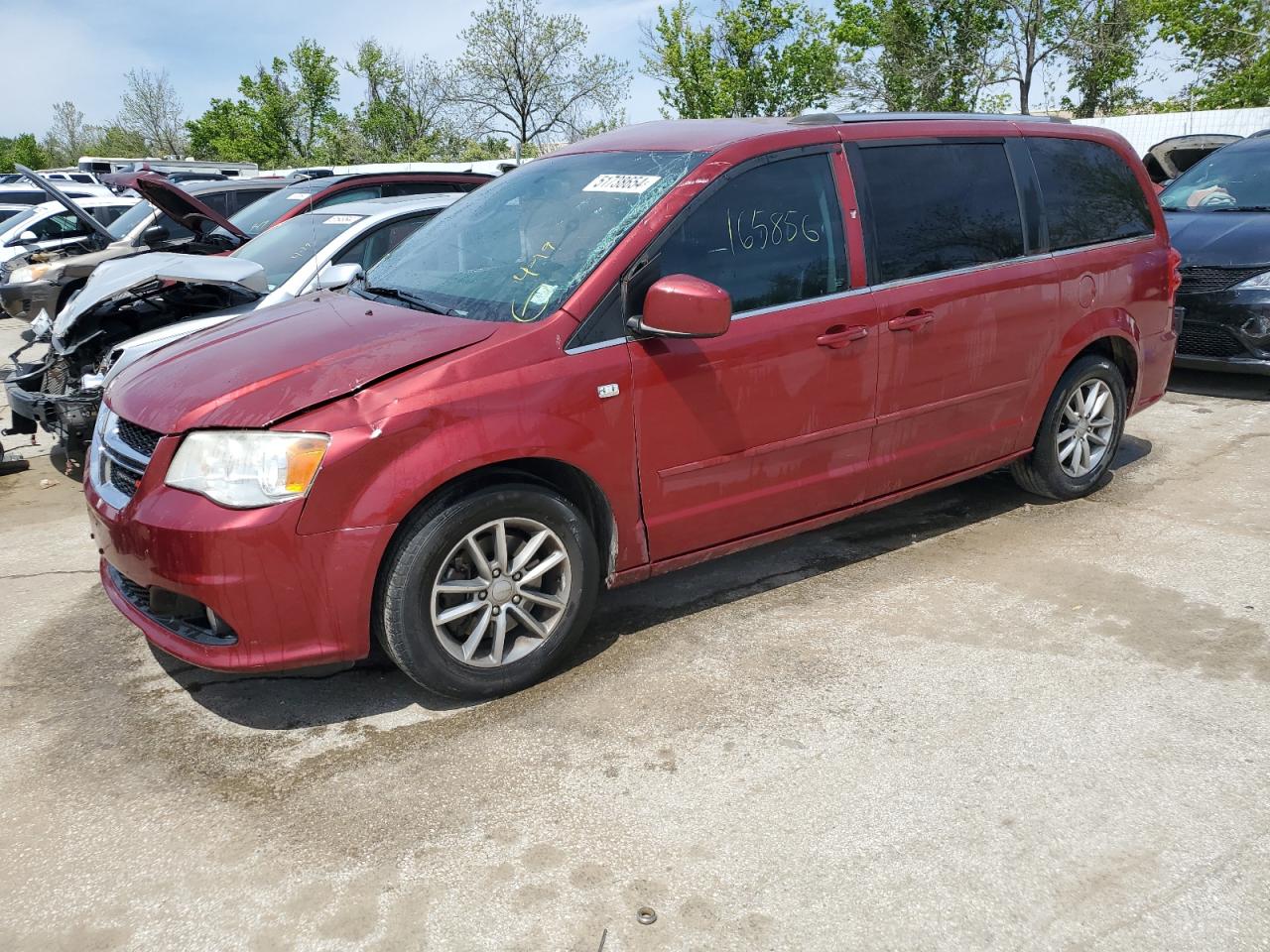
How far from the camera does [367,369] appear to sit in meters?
3.17

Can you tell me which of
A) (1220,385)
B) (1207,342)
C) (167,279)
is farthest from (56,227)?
(1220,385)

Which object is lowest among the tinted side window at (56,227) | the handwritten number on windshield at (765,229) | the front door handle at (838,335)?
the front door handle at (838,335)

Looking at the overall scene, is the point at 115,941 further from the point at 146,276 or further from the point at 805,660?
the point at 146,276

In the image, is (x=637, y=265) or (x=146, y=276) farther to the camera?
(x=146, y=276)

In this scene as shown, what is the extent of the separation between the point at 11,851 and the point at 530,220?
2643 mm

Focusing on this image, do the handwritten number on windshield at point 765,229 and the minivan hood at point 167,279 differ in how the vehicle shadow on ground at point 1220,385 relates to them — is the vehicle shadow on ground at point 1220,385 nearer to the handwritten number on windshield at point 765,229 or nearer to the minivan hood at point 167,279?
the handwritten number on windshield at point 765,229

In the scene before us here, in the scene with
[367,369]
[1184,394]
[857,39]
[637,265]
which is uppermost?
[857,39]

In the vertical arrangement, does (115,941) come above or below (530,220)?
below

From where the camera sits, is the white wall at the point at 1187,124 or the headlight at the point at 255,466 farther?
the white wall at the point at 1187,124

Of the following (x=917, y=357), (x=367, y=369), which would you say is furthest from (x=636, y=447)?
(x=917, y=357)

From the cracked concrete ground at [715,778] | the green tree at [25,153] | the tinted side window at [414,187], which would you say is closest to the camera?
the cracked concrete ground at [715,778]

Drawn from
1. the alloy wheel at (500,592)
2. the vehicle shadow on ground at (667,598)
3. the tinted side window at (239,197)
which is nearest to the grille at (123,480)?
the vehicle shadow on ground at (667,598)

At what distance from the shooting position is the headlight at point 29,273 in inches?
383

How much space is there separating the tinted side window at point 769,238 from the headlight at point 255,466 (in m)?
1.37
